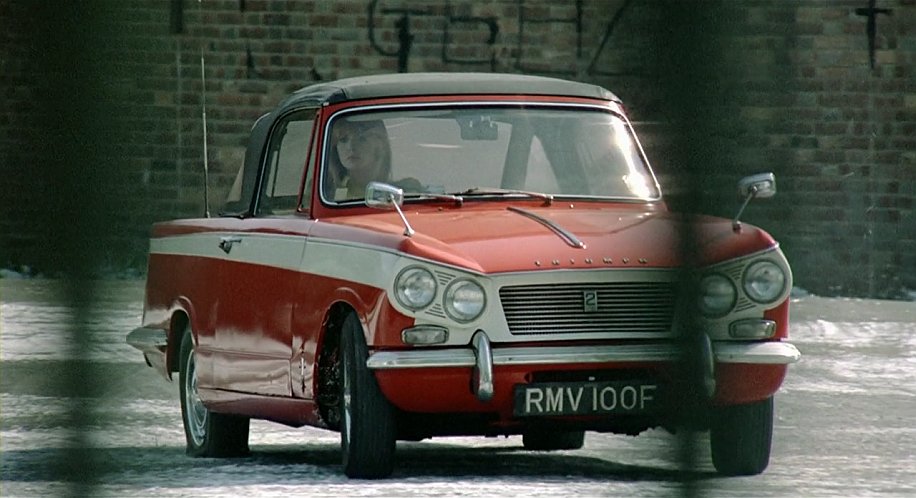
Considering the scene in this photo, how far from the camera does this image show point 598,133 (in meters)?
6.85

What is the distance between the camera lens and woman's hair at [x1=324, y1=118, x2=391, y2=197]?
22.7 ft

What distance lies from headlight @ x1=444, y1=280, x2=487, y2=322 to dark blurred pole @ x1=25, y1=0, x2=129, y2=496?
4221mm

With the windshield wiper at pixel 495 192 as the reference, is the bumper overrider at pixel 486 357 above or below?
below

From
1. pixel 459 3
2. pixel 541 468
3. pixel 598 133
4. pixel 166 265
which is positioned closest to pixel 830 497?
pixel 541 468

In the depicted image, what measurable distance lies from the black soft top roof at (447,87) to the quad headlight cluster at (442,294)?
1.11m

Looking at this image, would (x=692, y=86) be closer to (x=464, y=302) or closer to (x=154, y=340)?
(x=464, y=302)

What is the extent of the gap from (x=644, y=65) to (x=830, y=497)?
4621mm

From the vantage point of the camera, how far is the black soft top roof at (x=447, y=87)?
697 cm

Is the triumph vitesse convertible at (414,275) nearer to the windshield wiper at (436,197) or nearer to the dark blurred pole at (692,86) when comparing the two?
the windshield wiper at (436,197)

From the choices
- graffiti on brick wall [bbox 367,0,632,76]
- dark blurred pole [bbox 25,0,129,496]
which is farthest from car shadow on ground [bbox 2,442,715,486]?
graffiti on brick wall [bbox 367,0,632,76]

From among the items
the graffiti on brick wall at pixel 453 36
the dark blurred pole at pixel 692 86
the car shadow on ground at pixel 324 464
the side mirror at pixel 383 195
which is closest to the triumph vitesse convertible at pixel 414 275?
the side mirror at pixel 383 195

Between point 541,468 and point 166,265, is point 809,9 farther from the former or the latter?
point 166,265

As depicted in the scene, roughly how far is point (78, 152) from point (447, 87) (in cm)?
534

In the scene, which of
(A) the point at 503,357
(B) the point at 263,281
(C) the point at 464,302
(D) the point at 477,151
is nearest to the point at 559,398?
(A) the point at 503,357
